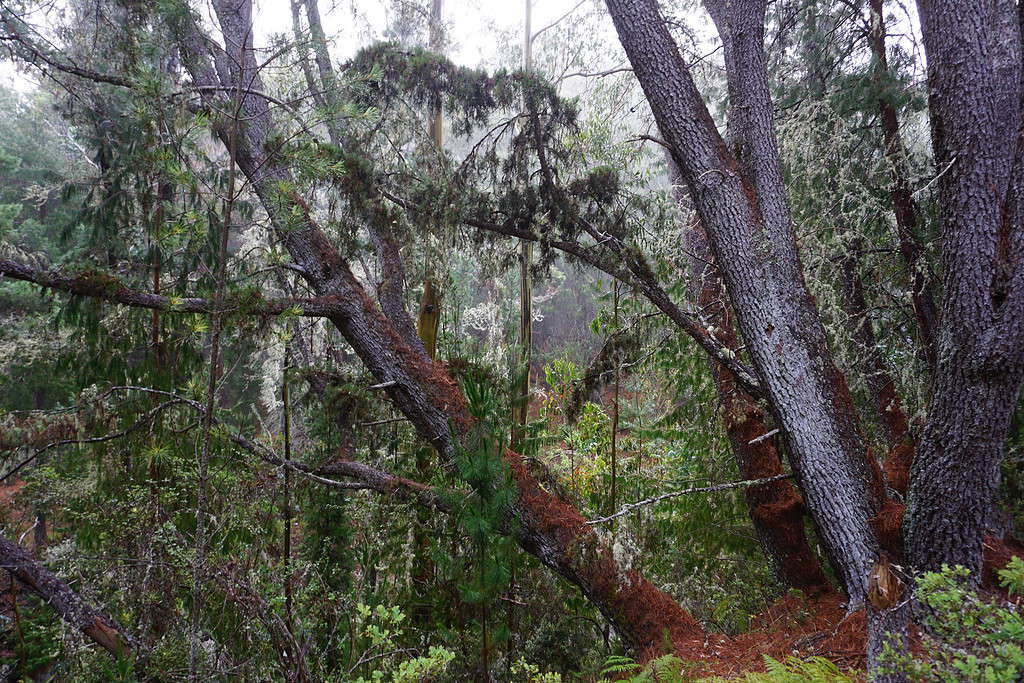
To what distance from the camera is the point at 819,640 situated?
3.56 meters

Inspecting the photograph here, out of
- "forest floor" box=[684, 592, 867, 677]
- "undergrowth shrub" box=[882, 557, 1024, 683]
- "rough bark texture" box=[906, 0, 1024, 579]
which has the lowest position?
"forest floor" box=[684, 592, 867, 677]

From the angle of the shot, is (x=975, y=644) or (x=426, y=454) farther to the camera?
(x=426, y=454)

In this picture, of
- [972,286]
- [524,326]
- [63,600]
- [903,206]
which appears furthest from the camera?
[524,326]

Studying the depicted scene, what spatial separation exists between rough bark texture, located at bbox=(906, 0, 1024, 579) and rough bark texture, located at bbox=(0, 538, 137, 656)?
175 inches

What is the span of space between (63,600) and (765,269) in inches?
186

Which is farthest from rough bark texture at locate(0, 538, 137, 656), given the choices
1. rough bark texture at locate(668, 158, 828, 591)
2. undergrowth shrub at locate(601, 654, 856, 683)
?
rough bark texture at locate(668, 158, 828, 591)

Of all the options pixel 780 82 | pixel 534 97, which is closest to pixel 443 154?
pixel 534 97

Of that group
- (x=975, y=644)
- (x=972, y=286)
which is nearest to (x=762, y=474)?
(x=972, y=286)

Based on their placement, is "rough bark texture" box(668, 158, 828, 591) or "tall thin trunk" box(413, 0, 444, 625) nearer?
"tall thin trunk" box(413, 0, 444, 625)

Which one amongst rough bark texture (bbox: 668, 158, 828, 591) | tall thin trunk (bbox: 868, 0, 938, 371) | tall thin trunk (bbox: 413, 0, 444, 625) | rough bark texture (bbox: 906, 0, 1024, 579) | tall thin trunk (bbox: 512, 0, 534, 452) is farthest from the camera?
tall thin trunk (bbox: 512, 0, 534, 452)

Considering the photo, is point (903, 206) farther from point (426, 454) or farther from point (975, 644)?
point (426, 454)

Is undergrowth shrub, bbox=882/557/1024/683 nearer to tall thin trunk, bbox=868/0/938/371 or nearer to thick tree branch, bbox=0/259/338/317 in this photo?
tall thin trunk, bbox=868/0/938/371

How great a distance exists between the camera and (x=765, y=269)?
3590 millimetres

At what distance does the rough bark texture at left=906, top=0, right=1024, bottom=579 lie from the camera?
2891 millimetres
